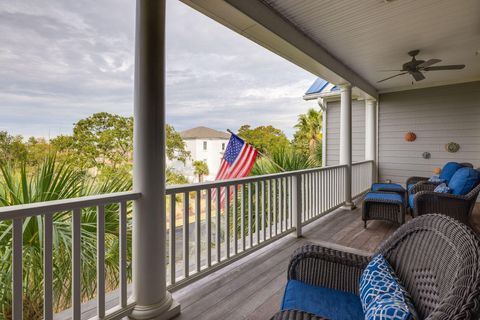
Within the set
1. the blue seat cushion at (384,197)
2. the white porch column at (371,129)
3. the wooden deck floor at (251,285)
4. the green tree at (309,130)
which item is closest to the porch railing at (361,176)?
the white porch column at (371,129)

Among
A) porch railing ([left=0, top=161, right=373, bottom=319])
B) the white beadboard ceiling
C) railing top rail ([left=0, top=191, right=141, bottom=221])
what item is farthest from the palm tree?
the white beadboard ceiling

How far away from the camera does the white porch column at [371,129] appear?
22.5 ft

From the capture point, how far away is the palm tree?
5.69 feet

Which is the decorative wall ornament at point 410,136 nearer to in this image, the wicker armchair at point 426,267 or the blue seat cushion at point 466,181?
the blue seat cushion at point 466,181

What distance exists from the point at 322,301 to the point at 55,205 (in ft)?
5.04

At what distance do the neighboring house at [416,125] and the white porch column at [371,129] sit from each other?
156 millimetres

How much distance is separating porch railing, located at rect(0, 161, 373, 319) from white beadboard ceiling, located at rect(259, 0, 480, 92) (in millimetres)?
1942

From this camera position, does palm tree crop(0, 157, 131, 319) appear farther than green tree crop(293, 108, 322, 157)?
No

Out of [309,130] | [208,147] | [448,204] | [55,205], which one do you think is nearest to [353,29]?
[448,204]

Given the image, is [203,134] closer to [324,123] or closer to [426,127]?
[324,123]

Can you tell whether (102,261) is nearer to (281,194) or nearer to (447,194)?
(281,194)

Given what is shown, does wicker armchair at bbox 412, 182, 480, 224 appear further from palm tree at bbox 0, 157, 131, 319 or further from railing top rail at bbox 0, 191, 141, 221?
palm tree at bbox 0, 157, 131, 319

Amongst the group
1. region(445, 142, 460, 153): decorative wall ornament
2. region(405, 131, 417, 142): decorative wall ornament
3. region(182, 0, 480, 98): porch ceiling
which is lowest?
region(445, 142, 460, 153): decorative wall ornament

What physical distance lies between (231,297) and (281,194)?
161 centimetres
